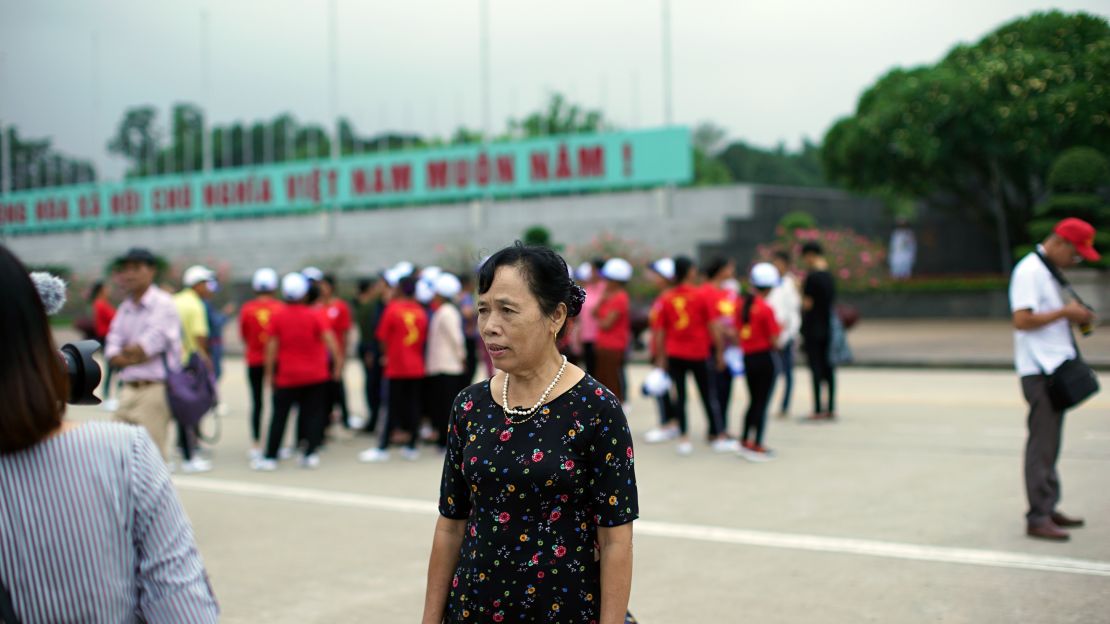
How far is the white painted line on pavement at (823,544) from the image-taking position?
593 cm

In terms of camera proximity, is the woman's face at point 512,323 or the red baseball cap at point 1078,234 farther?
the red baseball cap at point 1078,234

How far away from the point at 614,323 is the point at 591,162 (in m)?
25.5

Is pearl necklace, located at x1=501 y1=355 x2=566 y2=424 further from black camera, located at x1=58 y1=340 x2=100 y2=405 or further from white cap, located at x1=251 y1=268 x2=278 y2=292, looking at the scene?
white cap, located at x1=251 y1=268 x2=278 y2=292

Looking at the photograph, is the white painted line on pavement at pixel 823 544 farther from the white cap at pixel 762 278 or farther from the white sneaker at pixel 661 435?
the white cap at pixel 762 278

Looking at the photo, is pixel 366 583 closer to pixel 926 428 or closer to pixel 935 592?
pixel 935 592

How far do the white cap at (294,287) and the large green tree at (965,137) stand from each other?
11.4 m

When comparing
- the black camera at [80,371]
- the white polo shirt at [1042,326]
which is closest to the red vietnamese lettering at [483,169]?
the white polo shirt at [1042,326]

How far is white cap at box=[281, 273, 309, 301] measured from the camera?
31.6ft

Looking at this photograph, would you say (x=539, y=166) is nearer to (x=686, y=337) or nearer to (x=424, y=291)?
(x=424, y=291)

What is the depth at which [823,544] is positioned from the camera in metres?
6.52

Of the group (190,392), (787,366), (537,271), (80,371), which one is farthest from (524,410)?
(787,366)

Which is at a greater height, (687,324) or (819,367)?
(687,324)

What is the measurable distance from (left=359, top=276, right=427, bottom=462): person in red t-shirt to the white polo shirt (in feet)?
18.0

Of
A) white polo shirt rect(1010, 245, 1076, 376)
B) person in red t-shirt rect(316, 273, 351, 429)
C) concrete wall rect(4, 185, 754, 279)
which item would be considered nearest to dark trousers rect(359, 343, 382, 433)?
person in red t-shirt rect(316, 273, 351, 429)
